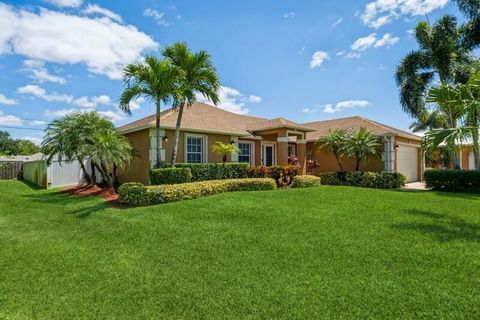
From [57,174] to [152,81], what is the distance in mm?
10893

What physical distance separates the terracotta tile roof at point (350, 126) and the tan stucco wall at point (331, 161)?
1076mm

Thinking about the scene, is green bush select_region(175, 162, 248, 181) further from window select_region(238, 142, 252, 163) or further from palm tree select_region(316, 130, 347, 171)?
palm tree select_region(316, 130, 347, 171)

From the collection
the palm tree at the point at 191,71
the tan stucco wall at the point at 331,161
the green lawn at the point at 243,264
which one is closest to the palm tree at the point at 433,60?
the tan stucco wall at the point at 331,161

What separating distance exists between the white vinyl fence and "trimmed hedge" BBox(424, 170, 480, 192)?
1989 cm

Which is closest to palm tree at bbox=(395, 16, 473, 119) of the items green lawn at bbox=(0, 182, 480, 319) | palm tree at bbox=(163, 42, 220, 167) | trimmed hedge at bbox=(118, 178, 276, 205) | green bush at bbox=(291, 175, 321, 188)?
green bush at bbox=(291, 175, 321, 188)

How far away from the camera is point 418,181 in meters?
23.0

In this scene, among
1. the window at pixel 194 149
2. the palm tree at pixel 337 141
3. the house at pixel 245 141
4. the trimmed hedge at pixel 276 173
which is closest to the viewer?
the house at pixel 245 141

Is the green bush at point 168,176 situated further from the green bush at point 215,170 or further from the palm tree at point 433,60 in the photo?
the palm tree at point 433,60

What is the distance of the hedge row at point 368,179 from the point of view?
17.2 meters

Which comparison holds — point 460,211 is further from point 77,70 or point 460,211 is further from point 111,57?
point 77,70

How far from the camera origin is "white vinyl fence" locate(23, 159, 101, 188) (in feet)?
59.2

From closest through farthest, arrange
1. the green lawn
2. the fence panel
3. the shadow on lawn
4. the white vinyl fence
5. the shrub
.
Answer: the green lawn < the shadow on lawn < the shrub < the white vinyl fence < the fence panel

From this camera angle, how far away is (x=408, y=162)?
21859mm

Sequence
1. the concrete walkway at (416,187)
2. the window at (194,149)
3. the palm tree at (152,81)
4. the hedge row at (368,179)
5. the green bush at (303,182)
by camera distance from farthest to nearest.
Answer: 1. the hedge row at (368,179)
2. the concrete walkway at (416,187)
3. the window at (194,149)
4. the green bush at (303,182)
5. the palm tree at (152,81)
